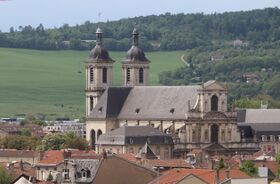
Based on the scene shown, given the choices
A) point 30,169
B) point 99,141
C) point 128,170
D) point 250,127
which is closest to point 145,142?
point 99,141

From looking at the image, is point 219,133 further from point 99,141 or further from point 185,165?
point 185,165

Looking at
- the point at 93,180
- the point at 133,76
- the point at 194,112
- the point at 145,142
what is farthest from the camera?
the point at 133,76

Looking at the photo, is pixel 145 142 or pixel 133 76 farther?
pixel 133 76

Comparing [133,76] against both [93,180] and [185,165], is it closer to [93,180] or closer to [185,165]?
[185,165]

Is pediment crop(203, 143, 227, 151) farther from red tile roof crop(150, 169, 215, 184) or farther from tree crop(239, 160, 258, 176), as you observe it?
red tile roof crop(150, 169, 215, 184)

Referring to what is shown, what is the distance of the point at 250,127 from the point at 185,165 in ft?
136

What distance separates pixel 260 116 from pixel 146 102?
34.2ft

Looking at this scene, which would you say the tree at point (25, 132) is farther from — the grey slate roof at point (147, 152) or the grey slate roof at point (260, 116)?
the grey slate roof at point (147, 152)

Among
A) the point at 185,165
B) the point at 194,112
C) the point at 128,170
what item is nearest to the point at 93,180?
the point at 128,170

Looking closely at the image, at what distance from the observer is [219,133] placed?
128 m

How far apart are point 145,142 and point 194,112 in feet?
28.7

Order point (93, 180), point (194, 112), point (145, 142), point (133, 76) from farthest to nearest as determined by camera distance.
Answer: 1. point (133, 76)
2. point (194, 112)
3. point (145, 142)
4. point (93, 180)

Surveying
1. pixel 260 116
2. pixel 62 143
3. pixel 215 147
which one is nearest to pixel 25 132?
pixel 260 116

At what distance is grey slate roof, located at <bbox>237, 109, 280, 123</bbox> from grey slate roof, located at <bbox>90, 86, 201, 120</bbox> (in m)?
7.92
